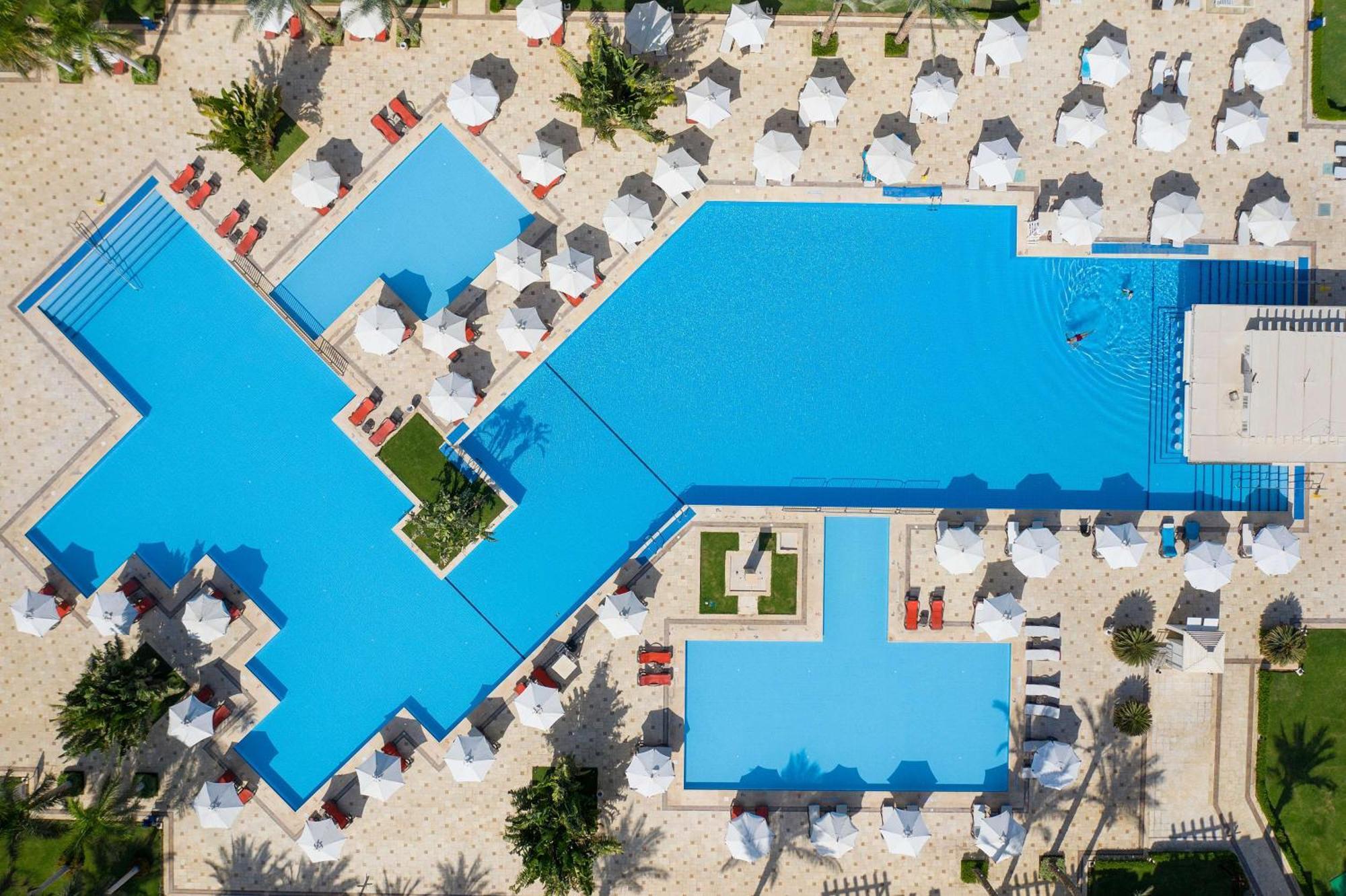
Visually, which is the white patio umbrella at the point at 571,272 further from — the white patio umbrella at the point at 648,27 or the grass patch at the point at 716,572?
the grass patch at the point at 716,572

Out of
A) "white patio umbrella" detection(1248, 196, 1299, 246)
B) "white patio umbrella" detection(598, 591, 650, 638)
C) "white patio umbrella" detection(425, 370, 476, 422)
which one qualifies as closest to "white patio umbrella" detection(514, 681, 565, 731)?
"white patio umbrella" detection(598, 591, 650, 638)

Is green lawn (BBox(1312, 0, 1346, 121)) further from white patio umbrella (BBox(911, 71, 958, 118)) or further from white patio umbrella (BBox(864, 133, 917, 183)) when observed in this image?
white patio umbrella (BBox(864, 133, 917, 183))

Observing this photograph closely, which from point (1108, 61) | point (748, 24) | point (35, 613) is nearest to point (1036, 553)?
point (1108, 61)

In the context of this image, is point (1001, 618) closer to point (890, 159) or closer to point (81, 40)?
point (890, 159)

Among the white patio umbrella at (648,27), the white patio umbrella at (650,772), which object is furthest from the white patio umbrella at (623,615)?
the white patio umbrella at (648,27)

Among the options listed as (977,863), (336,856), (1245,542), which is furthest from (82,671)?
(1245,542)

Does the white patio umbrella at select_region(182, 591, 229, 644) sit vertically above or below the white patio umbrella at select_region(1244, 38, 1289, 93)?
below
